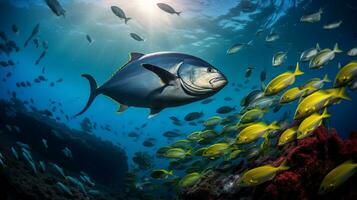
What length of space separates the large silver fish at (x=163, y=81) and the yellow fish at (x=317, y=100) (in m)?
1.47

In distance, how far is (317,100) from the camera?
11.8 feet

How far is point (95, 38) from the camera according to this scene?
3375cm

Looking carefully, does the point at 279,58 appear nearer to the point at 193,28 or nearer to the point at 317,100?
the point at 317,100

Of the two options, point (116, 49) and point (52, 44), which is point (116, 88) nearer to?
point (116, 49)

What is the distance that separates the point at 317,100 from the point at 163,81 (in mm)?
2116

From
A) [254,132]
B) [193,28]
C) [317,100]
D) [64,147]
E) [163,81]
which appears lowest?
[64,147]

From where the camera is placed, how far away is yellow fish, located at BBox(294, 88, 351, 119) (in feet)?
11.8

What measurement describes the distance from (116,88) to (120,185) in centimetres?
1637

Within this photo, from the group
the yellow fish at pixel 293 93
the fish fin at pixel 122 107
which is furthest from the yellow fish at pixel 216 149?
the fish fin at pixel 122 107

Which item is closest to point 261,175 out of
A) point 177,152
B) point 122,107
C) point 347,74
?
point 347,74

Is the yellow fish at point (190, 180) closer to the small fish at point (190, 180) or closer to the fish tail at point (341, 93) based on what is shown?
the small fish at point (190, 180)

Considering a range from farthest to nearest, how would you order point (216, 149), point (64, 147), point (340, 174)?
point (64, 147) → point (216, 149) → point (340, 174)

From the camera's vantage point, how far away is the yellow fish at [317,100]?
11.8ft

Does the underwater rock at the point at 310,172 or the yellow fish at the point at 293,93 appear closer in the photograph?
the underwater rock at the point at 310,172
